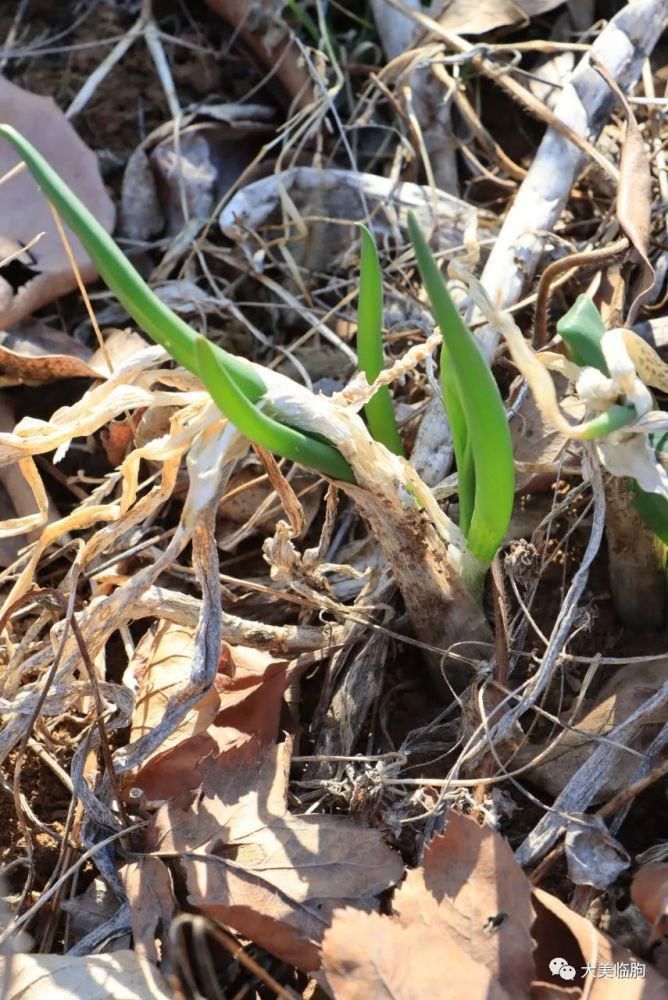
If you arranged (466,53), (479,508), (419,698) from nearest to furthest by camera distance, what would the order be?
(479,508) < (419,698) < (466,53)

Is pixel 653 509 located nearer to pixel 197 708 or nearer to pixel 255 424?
pixel 255 424

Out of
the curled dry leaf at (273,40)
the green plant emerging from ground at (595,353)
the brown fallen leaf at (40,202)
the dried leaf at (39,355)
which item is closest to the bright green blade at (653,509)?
the green plant emerging from ground at (595,353)

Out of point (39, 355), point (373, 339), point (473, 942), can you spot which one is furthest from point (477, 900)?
point (39, 355)

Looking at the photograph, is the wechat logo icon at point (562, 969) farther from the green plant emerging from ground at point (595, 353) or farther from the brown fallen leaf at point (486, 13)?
the brown fallen leaf at point (486, 13)

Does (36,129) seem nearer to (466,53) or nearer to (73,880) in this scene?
(466,53)

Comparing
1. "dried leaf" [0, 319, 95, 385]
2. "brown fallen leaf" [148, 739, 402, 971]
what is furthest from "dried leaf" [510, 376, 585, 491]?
"dried leaf" [0, 319, 95, 385]

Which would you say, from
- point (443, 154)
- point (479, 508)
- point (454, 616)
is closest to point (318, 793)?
point (454, 616)

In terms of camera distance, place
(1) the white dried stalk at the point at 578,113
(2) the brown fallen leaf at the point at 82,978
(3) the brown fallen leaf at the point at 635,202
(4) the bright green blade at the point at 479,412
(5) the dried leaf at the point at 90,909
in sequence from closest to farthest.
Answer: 1. (4) the bright green blade at the point at 479,412
2. (2) the brown fallen leaf at the point at 82,978
3. (5) the dried leaf at the point at 90,909
4. (3) the brown fallen leaf at the point at 635,202
5. (1) the white dried stalk at the point at 578,113
